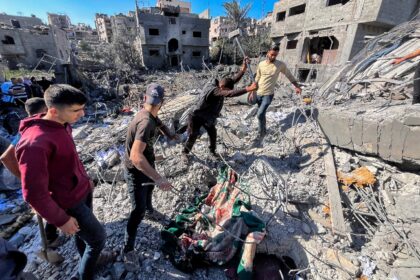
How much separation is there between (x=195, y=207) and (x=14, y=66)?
29.0 meters

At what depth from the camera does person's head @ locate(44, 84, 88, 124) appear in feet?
4.57

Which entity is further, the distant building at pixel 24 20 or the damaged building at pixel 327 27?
the distant building at pixel 24 20

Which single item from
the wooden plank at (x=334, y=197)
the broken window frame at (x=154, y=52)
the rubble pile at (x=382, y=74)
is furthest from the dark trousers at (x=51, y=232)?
the broken window frame at (x=154, y=52)

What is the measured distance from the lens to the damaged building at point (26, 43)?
21.1 metres

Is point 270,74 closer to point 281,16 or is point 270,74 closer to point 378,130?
point 378,130

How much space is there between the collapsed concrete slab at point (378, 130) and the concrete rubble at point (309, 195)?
0.5 inches

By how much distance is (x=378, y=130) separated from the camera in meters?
2.92

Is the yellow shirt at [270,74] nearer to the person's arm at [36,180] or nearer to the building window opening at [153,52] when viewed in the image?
the person's arm at [36,180]

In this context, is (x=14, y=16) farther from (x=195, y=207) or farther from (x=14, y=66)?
(x=195, y=207)

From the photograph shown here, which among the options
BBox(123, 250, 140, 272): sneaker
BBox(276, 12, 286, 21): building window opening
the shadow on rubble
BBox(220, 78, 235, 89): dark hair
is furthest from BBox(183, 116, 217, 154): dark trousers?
BBox(276, 12, 286, 21): building window opening

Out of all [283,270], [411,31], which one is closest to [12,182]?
[283,270]

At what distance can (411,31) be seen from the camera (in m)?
5.68

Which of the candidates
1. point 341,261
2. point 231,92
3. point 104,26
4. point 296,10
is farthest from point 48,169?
point 104,26

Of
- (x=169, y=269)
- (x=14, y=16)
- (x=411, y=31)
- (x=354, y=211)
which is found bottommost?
(x=169, y=269)
